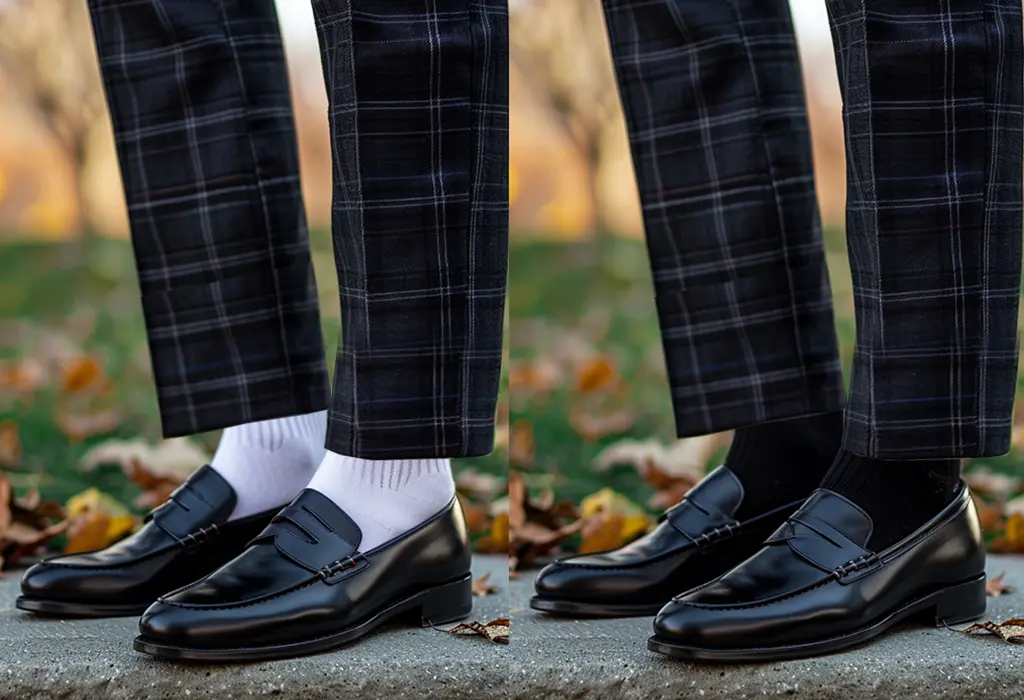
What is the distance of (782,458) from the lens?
3.86ft

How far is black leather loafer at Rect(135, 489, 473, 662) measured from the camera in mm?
930

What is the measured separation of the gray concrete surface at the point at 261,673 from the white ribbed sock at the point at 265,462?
0.20 meters

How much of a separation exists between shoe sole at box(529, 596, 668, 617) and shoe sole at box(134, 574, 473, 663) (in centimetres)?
8

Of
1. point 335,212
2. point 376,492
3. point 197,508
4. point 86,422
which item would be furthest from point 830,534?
point 86,422

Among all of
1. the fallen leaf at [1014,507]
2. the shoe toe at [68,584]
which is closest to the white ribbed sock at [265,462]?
the shoe toe at [68,584]

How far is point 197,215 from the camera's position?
44.8 inches

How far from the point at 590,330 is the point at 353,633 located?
2.01 metres

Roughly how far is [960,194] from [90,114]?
3417 mm

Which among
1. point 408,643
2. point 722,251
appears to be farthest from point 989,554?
point 408,643

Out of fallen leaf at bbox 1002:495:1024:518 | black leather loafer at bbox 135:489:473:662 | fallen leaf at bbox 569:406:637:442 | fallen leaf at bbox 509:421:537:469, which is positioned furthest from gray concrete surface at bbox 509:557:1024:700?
fallen leaf at bbox 569:406:637:442

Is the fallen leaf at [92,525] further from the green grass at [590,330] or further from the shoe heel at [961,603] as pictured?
the shoe heel at [961,603]

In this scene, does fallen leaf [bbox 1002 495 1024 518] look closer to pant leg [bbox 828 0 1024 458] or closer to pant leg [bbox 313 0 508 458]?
pant leg [bbox 828 0 1024 458]

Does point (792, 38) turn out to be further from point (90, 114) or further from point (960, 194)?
point (90, 114)

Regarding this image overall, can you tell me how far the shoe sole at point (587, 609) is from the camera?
1.12 meters
